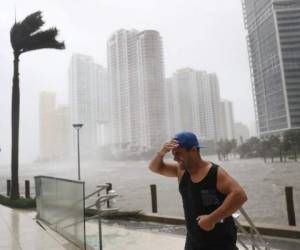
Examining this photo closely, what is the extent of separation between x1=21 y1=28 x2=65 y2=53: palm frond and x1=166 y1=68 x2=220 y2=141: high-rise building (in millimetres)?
76259

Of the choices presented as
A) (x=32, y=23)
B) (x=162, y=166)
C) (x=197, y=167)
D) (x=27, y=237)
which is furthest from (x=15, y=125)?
(x=197, y=167)

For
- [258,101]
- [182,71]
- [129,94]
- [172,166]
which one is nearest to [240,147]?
[258,101]

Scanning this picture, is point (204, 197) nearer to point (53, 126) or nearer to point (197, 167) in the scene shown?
point (197, 167)

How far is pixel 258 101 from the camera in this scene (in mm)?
94750

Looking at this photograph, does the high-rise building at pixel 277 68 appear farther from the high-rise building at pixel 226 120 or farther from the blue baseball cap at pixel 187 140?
the blue baseball cap at pixel 187 140

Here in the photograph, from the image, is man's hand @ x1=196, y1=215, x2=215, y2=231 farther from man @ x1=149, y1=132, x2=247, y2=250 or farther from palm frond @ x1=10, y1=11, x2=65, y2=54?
palm frond @ x1=10, y1=11, x2=65, y2=54

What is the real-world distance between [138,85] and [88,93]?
46.5 ft

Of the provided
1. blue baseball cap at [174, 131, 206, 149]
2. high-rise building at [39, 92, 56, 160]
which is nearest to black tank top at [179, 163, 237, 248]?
blue baseball cap at [174, 131, 206, 149]

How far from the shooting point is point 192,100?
9269 centimetres

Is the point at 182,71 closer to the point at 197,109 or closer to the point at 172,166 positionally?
the point at 197,109

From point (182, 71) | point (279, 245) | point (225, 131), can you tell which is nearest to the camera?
point (279, 245)

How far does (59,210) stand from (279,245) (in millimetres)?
3838

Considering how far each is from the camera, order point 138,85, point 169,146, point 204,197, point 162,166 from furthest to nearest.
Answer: point 138,85
point 162,166
point 169,146
point 204,197

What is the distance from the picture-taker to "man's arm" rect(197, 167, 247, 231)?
1617 mm
